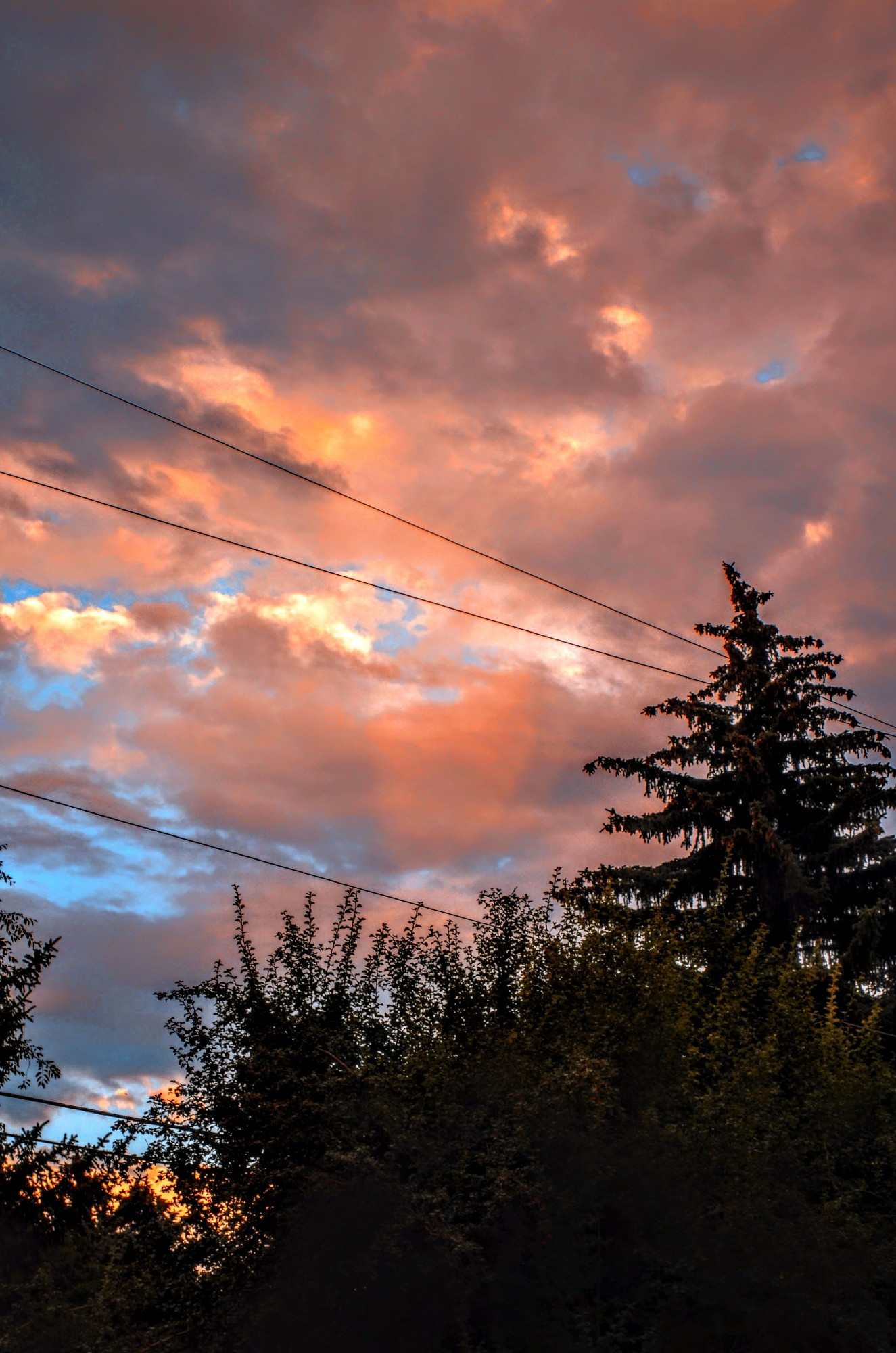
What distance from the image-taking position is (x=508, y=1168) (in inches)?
541

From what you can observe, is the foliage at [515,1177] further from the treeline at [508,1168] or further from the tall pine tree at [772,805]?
the tall pine tree at [772,805]

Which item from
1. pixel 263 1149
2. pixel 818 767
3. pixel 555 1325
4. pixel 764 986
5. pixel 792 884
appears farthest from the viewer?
pixel 818 767

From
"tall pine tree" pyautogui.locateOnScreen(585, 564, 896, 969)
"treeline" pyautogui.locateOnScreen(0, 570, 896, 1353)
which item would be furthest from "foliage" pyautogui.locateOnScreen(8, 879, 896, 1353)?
"tall pine tree" pyautogui.locateOnScreen(585, 564, 896, 969)

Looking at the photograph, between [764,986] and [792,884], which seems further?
[792,884]

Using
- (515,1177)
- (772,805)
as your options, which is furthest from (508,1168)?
(772,805)

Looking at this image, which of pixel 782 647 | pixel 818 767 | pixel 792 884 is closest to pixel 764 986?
pixel 792 884

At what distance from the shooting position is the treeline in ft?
44.1

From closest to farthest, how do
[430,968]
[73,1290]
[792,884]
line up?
[73,1290], [430,968], [792,884]

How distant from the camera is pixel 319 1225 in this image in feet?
46.2

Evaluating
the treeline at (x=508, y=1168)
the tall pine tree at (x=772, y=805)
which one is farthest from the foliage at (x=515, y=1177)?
the tall pine tree at (x=772, y=805)

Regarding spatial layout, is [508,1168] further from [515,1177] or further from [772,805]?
[772,805]

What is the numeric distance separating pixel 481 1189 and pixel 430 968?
19.6 feet

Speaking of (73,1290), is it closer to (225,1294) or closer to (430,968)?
(225,1294)

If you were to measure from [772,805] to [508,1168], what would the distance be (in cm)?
1774
